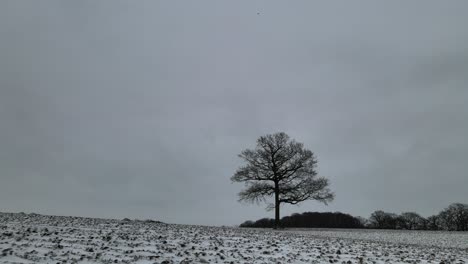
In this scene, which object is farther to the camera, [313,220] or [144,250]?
[313,220]

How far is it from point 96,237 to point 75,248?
8.73 feet

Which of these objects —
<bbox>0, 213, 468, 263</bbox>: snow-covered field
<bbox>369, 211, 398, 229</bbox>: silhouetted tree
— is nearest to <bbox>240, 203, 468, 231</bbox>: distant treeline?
<bbox>369, 211, 398, 229</bbox>: silhouetted tree

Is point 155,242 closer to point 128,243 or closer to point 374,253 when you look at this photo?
point 128,243

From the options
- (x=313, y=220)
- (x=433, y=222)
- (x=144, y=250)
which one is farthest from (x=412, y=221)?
(x=144, y=250)

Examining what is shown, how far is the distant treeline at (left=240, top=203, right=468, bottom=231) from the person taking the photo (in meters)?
79.7

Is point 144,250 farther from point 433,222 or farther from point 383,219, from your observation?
point 433,222

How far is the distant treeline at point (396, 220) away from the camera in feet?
261

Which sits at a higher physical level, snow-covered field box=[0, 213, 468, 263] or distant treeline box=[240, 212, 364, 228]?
distant treeline box=[240, 212, 364, 228]

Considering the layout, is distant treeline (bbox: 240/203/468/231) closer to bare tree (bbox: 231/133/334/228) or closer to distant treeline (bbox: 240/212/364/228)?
distant treeline (bbox: 240/212/364/228)

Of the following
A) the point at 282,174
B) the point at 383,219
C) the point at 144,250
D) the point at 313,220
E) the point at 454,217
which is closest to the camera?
the point at 144,250

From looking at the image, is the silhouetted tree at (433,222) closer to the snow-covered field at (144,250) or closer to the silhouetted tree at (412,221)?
the silhouetted tree at (412,221)

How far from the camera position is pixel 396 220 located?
10219 cm

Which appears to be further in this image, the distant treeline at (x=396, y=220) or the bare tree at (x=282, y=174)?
the distant treeline at (x=396, y=220)

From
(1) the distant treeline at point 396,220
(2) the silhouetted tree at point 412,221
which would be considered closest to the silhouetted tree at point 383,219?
(1) the distant treeline at point 396,220
